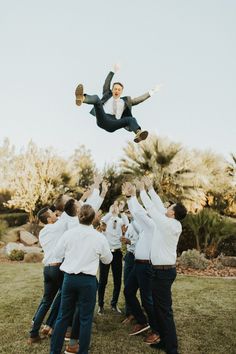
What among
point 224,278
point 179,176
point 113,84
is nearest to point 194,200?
point 179,176

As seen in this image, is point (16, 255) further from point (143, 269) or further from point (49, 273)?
point (143, 269)

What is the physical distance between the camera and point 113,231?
703cm

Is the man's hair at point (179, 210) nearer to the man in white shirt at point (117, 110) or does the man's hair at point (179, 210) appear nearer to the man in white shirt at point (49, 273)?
the man in white shirt at point (117, 110)

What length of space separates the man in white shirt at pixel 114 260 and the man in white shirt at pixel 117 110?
1.82 meters

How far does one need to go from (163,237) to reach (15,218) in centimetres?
1780

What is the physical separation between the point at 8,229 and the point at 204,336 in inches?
618

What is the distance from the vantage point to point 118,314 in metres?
6.50

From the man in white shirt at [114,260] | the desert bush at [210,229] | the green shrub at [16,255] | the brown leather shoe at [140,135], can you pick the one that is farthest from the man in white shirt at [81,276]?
the green shrub at [16,255]

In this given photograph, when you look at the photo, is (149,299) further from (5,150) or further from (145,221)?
(5,150)

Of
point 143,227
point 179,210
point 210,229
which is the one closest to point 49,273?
point 143,227

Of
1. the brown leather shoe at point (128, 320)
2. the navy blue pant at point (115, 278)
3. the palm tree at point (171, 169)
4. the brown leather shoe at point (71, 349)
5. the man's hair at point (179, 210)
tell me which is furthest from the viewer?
the palm tree at point (171, 169)

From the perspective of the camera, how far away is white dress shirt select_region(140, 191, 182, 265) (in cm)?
461

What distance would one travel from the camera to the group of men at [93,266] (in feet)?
13.5

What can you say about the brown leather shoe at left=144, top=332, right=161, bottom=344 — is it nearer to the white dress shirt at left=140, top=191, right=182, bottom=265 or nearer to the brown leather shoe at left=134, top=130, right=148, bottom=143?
the white dress shirt at left=140, top=191, right=182, bottom=265
